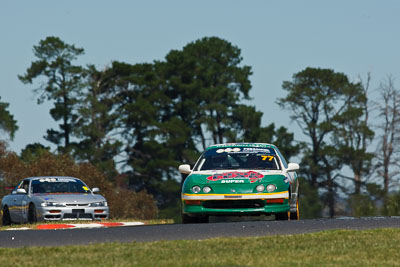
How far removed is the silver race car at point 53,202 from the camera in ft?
75.9

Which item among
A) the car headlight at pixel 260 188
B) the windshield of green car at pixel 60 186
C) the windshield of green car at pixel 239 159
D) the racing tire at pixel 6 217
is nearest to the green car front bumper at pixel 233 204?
the car headlight at pixel 260 188

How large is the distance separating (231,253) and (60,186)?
14193 mm

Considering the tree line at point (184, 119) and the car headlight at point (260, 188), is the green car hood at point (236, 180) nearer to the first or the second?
the car headlight at point (260, 188)

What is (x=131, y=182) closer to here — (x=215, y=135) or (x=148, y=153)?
(x=148, y=153)

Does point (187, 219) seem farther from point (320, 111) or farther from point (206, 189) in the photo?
point (320, 111)

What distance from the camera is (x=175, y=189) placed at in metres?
74.9

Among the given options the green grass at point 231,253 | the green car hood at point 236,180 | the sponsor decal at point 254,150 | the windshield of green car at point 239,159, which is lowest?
the green grass at point 231,253

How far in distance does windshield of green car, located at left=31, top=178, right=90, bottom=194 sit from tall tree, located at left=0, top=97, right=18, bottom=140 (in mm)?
55332

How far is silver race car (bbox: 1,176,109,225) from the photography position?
75.9 feet

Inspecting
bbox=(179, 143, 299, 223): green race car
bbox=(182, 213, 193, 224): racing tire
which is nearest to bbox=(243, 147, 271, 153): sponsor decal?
bbox=(179, 143, 299, 223): green race car

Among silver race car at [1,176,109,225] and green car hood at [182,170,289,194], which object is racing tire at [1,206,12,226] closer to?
silver race car at [1,176,109,225]

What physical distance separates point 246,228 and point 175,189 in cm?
5985

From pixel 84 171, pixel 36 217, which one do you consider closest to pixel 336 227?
pixel 36 217

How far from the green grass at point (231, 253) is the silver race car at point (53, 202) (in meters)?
10.6
